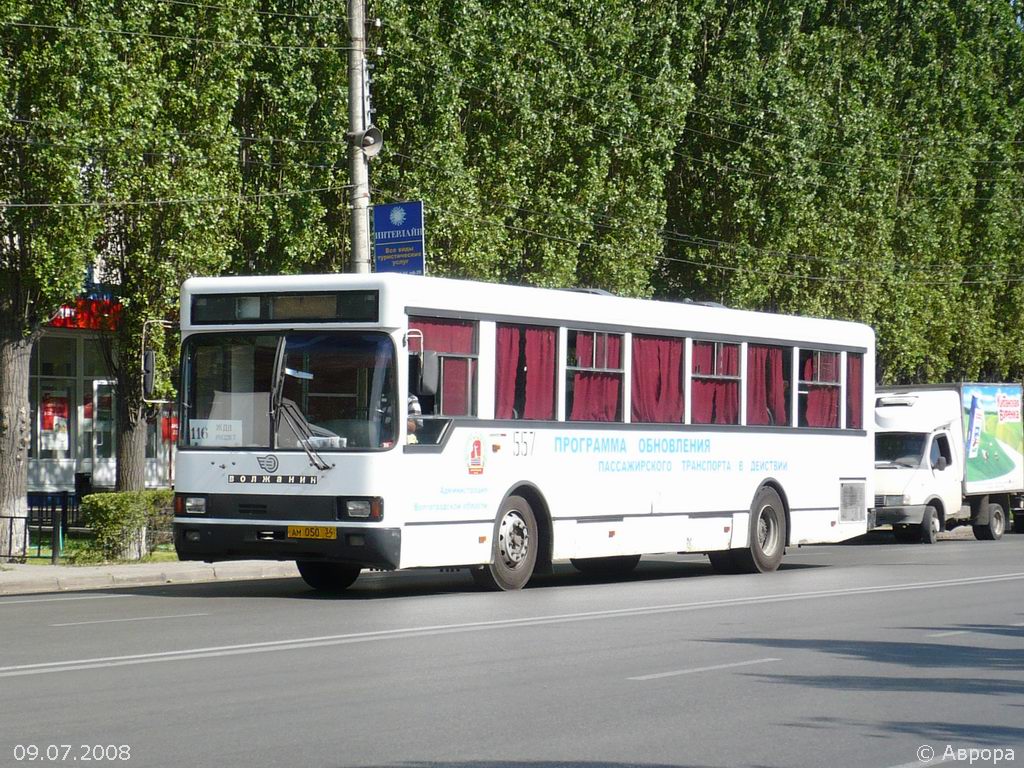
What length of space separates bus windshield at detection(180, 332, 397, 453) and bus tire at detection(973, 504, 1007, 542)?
22.1m

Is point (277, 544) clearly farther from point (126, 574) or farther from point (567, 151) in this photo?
point (567, 151)

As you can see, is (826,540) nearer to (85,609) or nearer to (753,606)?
(753,606)

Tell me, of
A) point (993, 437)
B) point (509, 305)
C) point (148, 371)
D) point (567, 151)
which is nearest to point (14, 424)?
point (148, 371)

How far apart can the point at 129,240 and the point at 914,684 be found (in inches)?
765

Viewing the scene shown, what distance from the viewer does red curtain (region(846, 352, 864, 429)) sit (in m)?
23.8

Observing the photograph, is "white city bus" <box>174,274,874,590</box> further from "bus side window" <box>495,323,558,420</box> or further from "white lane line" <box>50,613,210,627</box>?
"white lane line" <box>50,613,210,627</box>

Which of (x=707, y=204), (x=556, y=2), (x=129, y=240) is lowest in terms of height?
(x=129, y=240)

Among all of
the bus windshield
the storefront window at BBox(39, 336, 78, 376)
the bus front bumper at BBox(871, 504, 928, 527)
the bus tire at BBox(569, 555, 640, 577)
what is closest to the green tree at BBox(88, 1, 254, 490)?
the bus tire at BBox(569, 555, 640, 577)

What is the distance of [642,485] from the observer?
19.9 m

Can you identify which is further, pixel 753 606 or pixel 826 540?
pixel 826 540

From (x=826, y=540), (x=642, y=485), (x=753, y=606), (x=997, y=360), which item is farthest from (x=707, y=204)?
(x=753, y=606)

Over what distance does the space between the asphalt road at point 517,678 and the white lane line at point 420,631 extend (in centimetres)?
4

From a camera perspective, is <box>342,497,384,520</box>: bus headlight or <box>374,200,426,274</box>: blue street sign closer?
<box>342,497,384,520</box>: bus headlight

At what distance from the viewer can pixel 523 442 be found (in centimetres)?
1814
